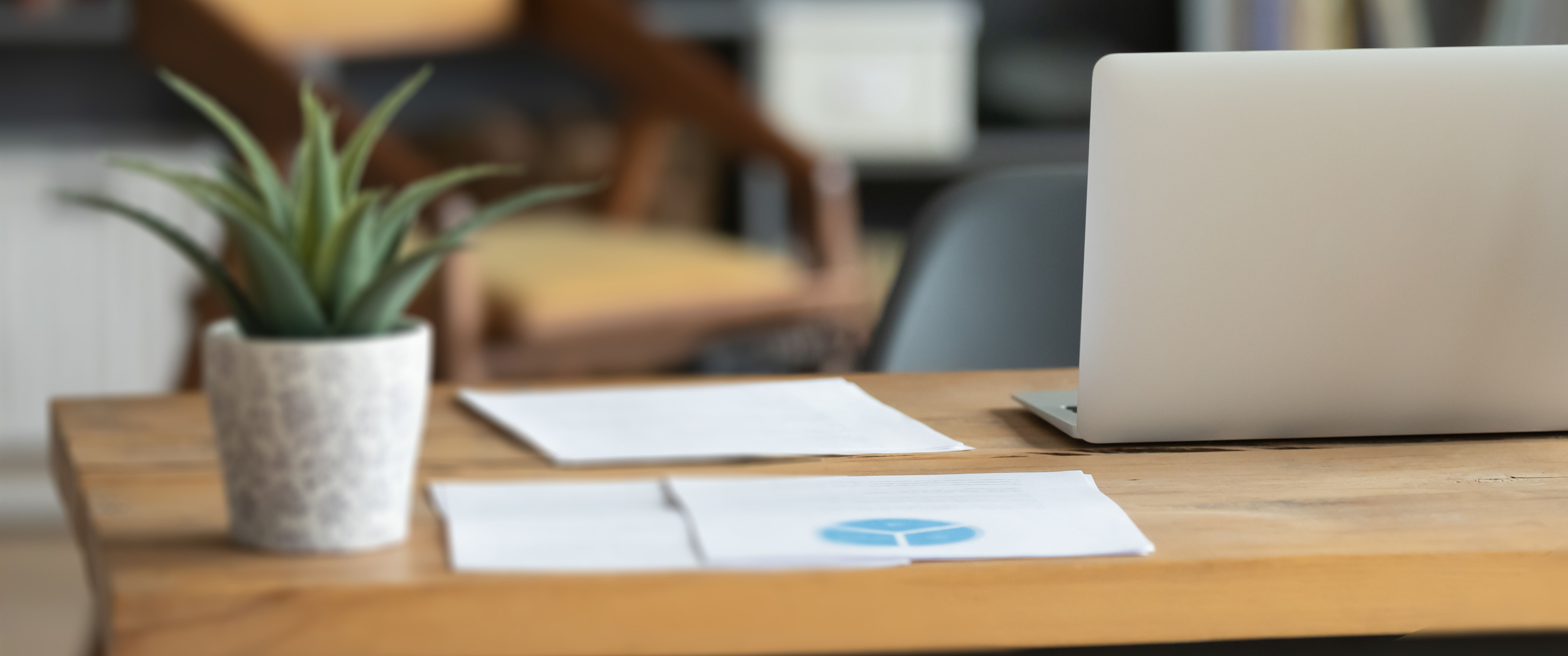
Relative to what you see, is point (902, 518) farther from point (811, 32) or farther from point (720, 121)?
point (811, 32)

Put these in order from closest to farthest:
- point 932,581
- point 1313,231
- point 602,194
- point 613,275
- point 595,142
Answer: point 932,581
point 1313,231
point 613,275
point 602,194
point 595,142

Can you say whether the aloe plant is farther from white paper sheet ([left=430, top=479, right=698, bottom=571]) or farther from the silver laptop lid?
the silver laptop lid

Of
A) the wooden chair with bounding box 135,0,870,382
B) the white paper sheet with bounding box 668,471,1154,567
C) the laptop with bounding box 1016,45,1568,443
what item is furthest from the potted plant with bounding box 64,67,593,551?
the wooden chair with bounding box 135,0,870,382

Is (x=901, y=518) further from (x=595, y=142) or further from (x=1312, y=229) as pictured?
(x=595, y=142)

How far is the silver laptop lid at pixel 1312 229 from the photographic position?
0.70m

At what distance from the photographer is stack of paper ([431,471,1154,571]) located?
1.83ft

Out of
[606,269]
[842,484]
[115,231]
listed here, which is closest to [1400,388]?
[842,484]

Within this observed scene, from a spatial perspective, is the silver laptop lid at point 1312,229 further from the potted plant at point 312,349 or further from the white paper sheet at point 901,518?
the potted plant at point 312,349

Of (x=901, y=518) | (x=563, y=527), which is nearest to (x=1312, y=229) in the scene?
(x=901, y=518)

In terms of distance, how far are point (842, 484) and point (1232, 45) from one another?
7.87ft

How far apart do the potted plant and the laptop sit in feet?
0.93

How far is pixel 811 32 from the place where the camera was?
109 inches

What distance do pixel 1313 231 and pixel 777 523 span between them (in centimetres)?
29

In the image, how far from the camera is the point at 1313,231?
72 cm
